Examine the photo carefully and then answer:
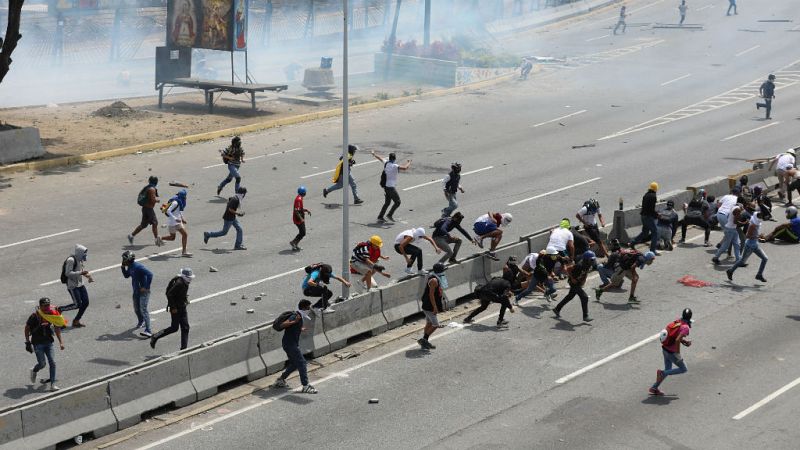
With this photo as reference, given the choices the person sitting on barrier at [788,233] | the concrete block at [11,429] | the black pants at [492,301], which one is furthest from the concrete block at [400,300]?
the person sitting on barrier at [788,233]

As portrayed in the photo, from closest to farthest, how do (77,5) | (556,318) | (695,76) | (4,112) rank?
(556,318)
(4,112)
(695,76)
(77,5)

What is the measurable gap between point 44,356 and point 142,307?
7.87ft

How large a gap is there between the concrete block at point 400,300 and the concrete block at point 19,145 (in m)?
15.6

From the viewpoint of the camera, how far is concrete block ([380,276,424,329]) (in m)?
19.1

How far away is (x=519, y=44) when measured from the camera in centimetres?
6075

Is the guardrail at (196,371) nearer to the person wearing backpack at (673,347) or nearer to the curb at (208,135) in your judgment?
the person wearing backpack at (673,347)

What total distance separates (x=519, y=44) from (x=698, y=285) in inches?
1596

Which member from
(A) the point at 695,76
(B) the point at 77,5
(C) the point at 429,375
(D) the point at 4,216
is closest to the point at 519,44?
(A) the point at 695,76

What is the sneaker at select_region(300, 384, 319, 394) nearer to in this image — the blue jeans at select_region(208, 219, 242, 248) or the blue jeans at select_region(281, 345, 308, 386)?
the blue jeans at select_region(281, 345, 308, 386)

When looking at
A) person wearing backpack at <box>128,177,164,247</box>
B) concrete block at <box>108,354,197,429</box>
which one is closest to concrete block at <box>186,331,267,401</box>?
concrete block at <box>108,354,197,429</box>

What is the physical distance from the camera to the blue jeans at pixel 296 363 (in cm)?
1592

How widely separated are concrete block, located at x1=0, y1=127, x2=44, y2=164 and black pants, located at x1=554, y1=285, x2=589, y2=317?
17.6 metres

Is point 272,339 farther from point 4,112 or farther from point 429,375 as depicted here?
point 4,112

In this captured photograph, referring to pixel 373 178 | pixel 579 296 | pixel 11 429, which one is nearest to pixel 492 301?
pixel 579 296
